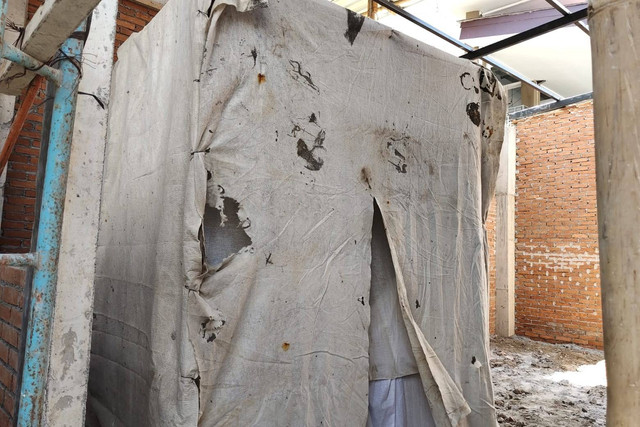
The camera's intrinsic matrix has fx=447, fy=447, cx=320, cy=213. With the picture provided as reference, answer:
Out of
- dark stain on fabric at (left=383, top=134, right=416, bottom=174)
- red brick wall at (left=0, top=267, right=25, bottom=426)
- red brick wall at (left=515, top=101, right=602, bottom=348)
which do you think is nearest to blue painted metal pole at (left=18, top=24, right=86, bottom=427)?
red brick wall at (left=0, top=267, right=25, bottom=426)

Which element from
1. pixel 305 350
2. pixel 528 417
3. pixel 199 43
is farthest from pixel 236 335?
pixel 528 417

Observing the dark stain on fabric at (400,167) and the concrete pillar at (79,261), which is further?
the dark stain on fabric at (400,167)

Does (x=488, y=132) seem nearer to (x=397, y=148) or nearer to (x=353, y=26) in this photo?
(x=397, y=148)

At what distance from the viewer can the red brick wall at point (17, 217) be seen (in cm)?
193

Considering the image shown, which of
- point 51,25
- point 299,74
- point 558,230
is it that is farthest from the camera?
point 558,230

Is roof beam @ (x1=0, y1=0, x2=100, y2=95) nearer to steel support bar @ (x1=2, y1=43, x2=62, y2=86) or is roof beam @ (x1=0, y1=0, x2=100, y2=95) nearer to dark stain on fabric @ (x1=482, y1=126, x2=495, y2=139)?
steel support bar @ (x1=2, y1=43, x2=62, y2=86)

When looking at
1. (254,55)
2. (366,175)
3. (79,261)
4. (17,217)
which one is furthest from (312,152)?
(17,217)

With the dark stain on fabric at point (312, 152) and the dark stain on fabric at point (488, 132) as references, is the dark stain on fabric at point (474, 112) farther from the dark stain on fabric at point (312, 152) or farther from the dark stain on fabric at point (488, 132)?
the dark stain on fabric at point (312, 152)

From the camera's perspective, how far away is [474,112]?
119 inches

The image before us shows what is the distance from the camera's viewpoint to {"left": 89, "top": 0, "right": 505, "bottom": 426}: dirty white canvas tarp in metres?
2.00

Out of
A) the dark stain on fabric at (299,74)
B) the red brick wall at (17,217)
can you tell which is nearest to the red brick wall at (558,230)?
the red brick wall at (17,217)

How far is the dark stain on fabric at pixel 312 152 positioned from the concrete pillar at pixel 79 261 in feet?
2.96

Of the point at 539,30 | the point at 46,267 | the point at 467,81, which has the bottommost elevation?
the point at 46,267

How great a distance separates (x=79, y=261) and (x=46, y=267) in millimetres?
277
